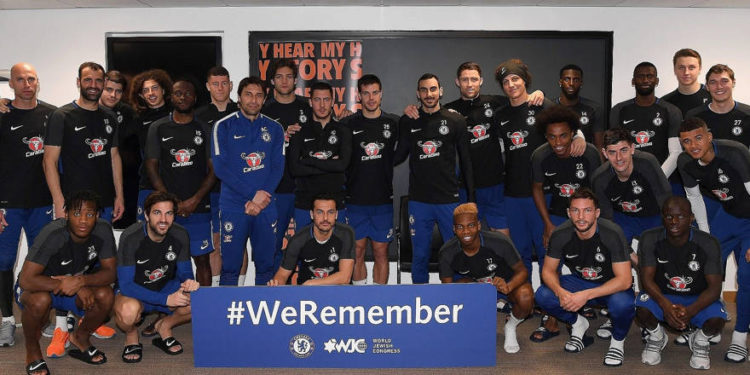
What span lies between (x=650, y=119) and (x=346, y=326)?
2.95 metres

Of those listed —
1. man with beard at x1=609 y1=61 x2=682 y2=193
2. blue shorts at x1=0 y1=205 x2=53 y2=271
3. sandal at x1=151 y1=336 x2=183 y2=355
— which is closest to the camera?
sandal at x1=151 y1=336 x2=183 y2=355

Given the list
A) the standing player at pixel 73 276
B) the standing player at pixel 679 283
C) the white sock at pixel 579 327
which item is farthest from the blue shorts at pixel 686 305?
the standing player at pixel 73 276

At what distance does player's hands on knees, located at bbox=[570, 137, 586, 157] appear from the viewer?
15.4 feet

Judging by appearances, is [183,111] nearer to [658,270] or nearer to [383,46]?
[383,46]

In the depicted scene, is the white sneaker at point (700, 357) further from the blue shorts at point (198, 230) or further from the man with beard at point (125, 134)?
the man with beard at point (125, 134)

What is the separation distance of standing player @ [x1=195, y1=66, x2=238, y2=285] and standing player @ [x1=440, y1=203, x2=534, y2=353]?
1913 millimetres

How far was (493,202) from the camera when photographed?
5293 millimetres

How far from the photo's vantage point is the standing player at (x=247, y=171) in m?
4.73

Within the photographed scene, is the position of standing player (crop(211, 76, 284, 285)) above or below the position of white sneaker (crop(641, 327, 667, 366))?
above

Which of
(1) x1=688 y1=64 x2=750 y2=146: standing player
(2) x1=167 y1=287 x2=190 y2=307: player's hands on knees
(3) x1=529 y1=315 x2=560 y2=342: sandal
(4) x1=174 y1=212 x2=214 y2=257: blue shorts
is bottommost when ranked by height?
(3) x1=529 y1=315 x2=560 y2=342: sandal

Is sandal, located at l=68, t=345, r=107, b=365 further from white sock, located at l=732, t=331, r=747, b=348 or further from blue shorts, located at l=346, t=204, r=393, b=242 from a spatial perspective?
white sock, located at l=732, t=331, r=747, b=348

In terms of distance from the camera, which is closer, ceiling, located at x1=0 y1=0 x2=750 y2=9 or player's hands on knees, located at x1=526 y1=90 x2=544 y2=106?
player's hands on knees, located at x1=526 y1=90 x2=544 y2=106

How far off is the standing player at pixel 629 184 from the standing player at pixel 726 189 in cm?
23

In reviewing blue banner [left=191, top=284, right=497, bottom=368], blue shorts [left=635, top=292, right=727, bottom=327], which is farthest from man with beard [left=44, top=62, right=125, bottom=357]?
blue shorts [left=635, top=292, right=727, bottom=327]
